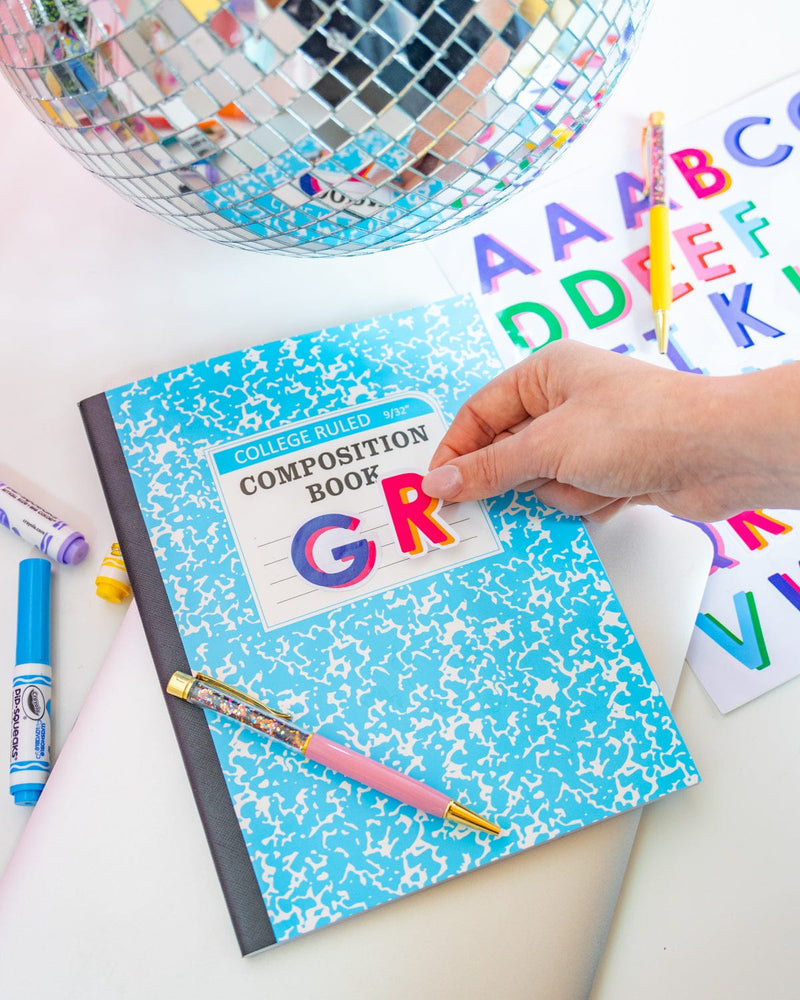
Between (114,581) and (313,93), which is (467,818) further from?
(313,93)

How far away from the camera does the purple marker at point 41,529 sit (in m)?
0.58

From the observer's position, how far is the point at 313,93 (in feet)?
1.05

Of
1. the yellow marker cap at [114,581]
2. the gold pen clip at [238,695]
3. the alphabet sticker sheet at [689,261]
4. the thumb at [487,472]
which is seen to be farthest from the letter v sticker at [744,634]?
the yellow marker cap at [114,581]

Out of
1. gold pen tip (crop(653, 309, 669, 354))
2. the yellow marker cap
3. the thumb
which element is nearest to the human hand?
the thumb

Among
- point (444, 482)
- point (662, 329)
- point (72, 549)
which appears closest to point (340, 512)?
point (444, 482)

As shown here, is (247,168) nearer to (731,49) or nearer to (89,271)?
(89,271)

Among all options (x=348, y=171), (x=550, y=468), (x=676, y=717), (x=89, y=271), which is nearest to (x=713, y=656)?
(x=676, y=717)

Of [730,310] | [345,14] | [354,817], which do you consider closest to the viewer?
[345,14]

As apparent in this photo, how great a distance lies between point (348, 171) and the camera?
36 centimetres

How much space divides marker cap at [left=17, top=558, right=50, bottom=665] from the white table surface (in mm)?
14

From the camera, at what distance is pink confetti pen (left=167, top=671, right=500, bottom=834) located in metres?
0.49

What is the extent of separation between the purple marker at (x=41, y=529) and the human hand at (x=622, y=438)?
261 millimetres

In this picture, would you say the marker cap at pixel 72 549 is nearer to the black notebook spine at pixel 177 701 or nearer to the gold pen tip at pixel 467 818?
the black notebook spine at pixel 177 701

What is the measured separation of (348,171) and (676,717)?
413 mm
